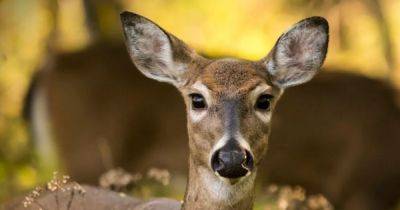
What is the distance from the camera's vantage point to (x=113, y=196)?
7.40 m

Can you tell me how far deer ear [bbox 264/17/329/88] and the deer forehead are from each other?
21cm

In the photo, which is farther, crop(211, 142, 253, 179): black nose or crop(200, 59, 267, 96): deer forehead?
crop(200, 59, 267, 96): deer forehead

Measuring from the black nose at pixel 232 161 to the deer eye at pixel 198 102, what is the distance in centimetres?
39

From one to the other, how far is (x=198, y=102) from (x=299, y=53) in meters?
0.85

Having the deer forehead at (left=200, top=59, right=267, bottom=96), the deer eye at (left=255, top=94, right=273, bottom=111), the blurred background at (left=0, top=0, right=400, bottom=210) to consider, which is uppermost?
the deer forehead at (left=200, top=59, right=267, bottom=96)

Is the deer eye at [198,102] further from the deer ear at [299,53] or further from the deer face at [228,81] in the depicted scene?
the deer ear at [299,53]

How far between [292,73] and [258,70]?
Result: 1.26ft

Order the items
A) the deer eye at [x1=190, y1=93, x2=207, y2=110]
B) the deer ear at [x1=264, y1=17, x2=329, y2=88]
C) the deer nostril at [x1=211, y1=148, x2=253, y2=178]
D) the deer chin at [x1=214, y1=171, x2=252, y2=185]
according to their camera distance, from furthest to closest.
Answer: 1. the deer ear at [x1=264, y1=17, x2=329, y2=88]
2. the deer eye at [x1=190, y1=93, x2=207, y2=110]
3. the deer chin at [x1=214, y1=171, x2=252, y2=185]
4. the deer nostril at [x1=211, y1=148, x2=253, y2=178]

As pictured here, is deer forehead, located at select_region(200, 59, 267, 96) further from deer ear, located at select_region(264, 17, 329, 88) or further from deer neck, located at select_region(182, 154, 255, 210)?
deer neck, located at select_region(182, 154, 255, 210)

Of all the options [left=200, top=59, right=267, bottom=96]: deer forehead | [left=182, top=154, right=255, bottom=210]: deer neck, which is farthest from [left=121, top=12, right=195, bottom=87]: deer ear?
[left=182, top=154, right=255, bottom=210]: deer neck

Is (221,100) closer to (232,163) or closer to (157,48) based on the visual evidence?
(232,163)

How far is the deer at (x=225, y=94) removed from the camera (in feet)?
21.7

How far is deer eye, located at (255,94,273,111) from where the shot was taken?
22.5 feet

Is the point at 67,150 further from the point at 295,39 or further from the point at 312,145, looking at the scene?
the point at 295,39
